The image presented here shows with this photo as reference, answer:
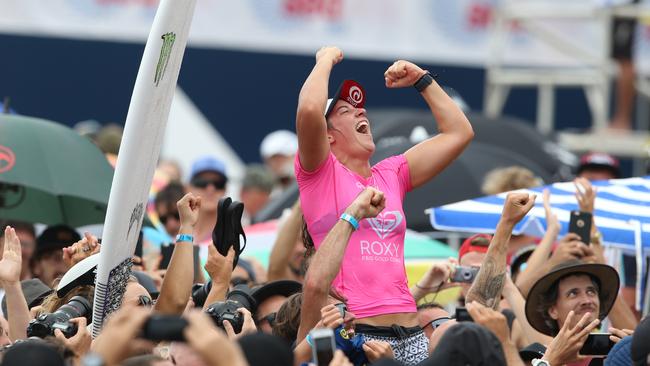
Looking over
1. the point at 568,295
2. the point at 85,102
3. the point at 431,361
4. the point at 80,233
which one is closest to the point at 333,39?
the point at 85,102

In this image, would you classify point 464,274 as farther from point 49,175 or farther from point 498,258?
point 49,175

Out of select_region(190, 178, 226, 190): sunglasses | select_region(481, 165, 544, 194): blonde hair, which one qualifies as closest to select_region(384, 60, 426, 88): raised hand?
select_region(481, 165, 544, 194): blonde hair

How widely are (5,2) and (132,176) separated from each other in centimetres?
941

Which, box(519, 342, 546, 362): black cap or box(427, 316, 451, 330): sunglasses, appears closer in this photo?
box(519, 342, 546, 362): black cap

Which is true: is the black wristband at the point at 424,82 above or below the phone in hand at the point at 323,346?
above

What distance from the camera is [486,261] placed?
6223mm

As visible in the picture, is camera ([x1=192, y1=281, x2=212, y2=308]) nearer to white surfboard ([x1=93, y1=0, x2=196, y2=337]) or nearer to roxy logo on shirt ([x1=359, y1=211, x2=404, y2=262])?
white surfboard ([x1=93, y1=0, x2=196, y2=337])

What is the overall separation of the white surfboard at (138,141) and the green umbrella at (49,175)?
2072mm

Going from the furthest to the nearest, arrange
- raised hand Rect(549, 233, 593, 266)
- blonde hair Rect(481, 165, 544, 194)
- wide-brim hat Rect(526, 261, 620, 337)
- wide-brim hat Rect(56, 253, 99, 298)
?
blonde hair Rect(481, 165, 544, 194) < raised hand Rect(549, 233, 593, 266) < wide-brim hat Rect(526, 261, 620, 337) < wide-brim hat Rect(56, 253, 99, 298)

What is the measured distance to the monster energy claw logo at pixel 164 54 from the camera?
18.5 feet

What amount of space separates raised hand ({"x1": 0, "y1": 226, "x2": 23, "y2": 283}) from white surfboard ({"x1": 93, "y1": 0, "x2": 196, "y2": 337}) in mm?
550

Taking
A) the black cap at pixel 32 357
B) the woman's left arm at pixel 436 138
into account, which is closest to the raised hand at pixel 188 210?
the woman's left arm at pixel 436 138

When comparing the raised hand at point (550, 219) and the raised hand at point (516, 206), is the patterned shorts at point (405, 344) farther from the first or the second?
the raised hand at point (550, 219)

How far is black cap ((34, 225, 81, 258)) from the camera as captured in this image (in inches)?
304
